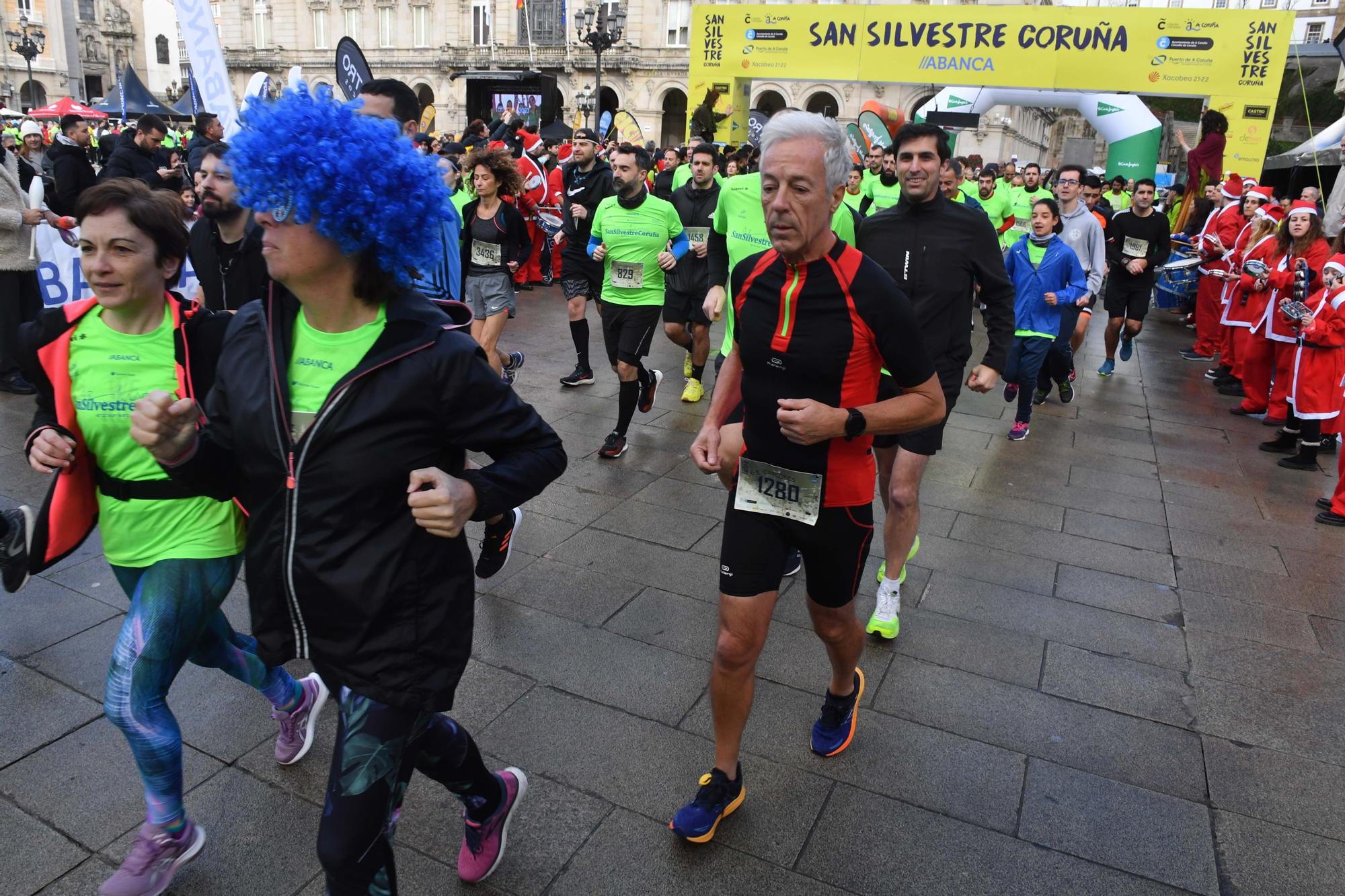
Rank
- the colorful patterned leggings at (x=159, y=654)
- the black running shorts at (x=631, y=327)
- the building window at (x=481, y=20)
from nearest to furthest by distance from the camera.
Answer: the colorful patterned leggings at (x=159, y=654) < the black running shorts at (x=631, y=327) < the building window at (x=481, y=20)

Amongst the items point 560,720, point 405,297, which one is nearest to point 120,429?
point 405,297

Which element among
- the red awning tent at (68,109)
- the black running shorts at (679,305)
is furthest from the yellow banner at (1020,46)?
the red awning tent at (68,109)

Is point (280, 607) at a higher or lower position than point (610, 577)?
higher

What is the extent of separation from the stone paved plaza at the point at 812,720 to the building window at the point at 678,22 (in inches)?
2182

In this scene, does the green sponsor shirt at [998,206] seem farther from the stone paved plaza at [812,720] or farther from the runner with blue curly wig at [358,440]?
the runner with blue curly wig at [358,440]

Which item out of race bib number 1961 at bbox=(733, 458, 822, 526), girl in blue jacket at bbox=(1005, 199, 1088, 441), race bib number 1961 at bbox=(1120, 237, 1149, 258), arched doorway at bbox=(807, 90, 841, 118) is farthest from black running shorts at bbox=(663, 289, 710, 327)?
arched doorway at bbox=(807, 90, 841, 118)

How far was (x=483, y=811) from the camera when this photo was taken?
8.01 feet

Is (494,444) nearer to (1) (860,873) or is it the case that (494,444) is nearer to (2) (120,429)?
(2) (120,429)

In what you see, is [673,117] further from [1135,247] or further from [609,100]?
[1135,247]

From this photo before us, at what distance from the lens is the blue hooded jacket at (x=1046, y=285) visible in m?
7.32

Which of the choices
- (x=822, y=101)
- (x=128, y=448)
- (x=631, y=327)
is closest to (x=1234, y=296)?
(x=631, y=327)

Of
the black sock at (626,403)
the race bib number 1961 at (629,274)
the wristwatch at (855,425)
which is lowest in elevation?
the black sock at (626,403)

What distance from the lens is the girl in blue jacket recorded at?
24.0 feet

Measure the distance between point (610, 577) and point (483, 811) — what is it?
204 cm
